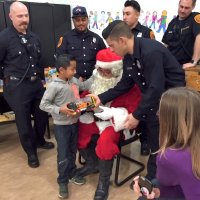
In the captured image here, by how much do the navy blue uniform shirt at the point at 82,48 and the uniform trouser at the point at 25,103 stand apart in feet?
1.56

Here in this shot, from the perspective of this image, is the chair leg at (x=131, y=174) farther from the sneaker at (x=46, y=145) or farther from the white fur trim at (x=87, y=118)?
the sneaker at (x=46, y=145)

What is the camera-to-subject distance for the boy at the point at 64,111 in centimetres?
215

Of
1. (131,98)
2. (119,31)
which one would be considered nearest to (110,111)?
(131,98)

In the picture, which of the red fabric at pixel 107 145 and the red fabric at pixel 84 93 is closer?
the red fabric at pixel 107 145

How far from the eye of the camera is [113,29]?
1.92 meters

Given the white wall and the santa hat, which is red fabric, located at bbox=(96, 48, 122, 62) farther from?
the white wall

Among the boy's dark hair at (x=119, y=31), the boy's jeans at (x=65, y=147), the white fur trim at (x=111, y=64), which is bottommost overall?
the boy's jeans at (x=65, y=147)

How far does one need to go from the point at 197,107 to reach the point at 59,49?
2202mm

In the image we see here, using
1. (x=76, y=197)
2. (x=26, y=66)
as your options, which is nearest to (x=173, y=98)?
(x=76, y=197)

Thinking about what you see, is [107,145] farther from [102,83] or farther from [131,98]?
[102,83]

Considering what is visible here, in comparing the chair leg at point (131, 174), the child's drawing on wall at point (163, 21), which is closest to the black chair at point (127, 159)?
the chair leg at point (131, 174)

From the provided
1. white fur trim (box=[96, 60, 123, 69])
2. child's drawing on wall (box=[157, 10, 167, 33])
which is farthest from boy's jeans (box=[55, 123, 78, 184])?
child's drawing on wall (box=[157, 10, 167, 33])

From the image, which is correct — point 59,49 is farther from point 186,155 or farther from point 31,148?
point 186,155

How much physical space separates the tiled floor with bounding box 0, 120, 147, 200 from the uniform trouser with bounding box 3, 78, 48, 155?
0.21 metres
